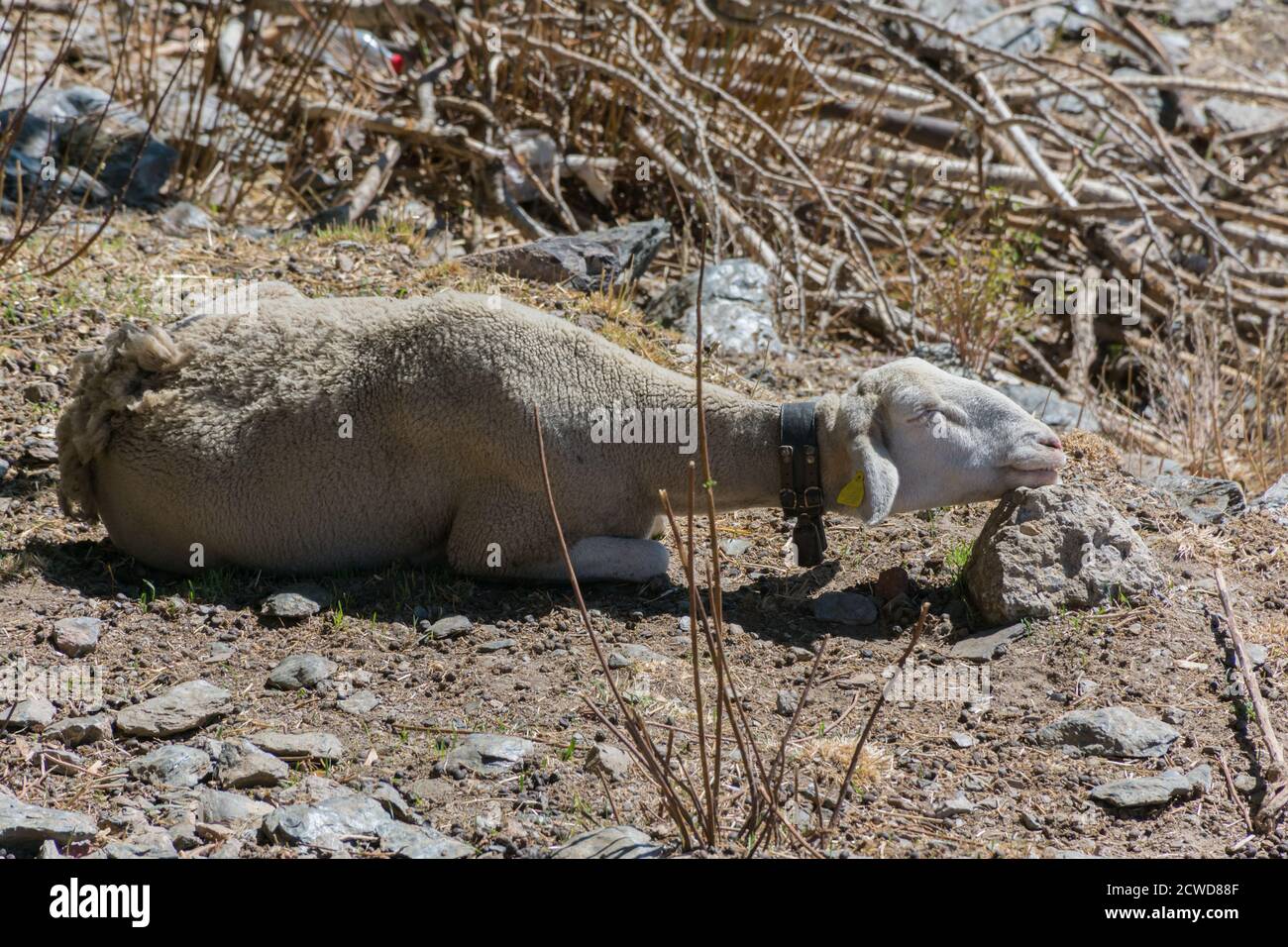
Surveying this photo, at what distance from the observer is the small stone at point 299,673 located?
4.45 meters

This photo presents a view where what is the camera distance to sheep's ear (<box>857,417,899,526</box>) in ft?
16.2

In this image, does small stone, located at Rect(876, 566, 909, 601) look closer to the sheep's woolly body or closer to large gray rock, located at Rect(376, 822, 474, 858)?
the sheep's woolly body

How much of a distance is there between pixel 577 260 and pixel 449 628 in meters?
3.38

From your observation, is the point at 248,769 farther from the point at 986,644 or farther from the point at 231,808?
the point at 986,644

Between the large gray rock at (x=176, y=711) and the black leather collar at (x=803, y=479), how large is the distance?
7.36ft

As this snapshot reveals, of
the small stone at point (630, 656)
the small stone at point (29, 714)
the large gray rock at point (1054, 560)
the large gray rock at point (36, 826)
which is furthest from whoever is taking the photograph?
the large gray rock at point (1054, 560)

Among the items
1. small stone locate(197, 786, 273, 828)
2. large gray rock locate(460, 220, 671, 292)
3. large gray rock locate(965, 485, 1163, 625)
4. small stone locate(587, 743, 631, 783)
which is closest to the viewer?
small stone locate(197, 786, 273, 828)

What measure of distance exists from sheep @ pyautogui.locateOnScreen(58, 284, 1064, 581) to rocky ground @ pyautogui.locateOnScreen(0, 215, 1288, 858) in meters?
0.19

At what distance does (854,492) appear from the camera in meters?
5.02

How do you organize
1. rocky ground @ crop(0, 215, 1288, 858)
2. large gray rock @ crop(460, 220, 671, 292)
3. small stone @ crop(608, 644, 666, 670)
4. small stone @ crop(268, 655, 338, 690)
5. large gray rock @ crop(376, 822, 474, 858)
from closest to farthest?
large gray rock @ crop(376, 822, 474, 858)
rocky ground @ crop(0, 215, 1288, 858)
small stone @ crop(268, 655, 338, 690)
small stone @ crop(608, 644, 666, 670)
large gray rock @ crop(460, 220, 671, 292)

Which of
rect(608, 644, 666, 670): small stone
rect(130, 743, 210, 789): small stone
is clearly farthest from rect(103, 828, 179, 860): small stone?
rect(608, 644, 666, 670): small stone

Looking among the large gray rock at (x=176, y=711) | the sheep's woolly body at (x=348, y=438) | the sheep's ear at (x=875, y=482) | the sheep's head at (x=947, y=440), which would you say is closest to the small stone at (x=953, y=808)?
the sheep's ear at (x=875, y=482)

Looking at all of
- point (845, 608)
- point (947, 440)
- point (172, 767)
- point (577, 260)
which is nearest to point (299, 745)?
point (172, 767)

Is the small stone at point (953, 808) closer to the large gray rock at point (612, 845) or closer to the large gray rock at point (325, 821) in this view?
the large gray rock at point (612, 845)
